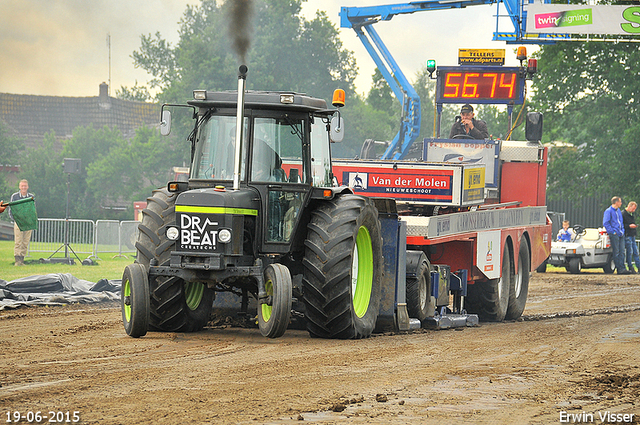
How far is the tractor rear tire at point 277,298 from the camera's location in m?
8.52

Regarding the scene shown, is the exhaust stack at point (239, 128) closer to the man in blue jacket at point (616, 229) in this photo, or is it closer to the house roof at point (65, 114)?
the man in blue jacket at point (616, 229)

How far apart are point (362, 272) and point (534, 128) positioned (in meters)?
6.68

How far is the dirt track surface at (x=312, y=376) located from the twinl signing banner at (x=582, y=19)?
737 inches

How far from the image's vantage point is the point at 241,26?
10453mm

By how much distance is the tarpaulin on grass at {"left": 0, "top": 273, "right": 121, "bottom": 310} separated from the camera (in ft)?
44.0

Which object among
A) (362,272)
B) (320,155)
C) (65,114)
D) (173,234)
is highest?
(65,114)

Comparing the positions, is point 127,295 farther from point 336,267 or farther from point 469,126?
point 469,126

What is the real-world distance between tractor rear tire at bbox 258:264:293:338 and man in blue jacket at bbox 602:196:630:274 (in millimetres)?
16919

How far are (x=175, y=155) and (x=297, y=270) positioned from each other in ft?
141

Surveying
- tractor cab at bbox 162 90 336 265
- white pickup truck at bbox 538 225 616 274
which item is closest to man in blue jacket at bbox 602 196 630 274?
white pickup truck at bbox 538 225 616 274

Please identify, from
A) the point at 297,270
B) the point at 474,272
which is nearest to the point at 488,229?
the point at 474,272

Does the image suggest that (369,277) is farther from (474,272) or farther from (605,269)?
(605,269)

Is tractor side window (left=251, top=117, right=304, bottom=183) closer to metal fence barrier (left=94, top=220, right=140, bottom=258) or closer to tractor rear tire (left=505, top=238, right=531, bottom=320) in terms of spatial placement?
tractor rear tire (left=505, top=238, right=531, bottom=320)

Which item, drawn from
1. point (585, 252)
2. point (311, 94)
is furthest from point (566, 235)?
point (311, 94)
